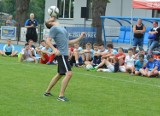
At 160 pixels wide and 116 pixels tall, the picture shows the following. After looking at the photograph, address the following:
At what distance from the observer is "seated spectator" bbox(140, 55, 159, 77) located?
1757 centimetres

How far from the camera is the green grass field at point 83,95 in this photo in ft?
33.1

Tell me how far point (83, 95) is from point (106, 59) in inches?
298

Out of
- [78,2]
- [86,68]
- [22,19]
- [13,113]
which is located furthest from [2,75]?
[78,2]

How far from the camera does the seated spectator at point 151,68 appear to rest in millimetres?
17567

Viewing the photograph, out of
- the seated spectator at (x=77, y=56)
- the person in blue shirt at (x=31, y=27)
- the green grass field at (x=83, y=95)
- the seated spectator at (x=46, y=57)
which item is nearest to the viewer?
the green grass field at (x=83, y=95)

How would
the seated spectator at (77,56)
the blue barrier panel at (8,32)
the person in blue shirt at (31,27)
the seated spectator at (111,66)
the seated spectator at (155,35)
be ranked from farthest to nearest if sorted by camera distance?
1. the blue barrier panel at (8,32)
2. the person in blue shirt at (31,27)
3. the seated spectator at (77,56)
4. the seated spectator at (155,35)
5. the seated spectator at (111,66)

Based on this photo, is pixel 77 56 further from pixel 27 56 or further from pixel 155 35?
pixel 155 35

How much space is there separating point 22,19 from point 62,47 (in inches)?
1001

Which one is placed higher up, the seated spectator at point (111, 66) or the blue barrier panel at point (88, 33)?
the blue barrier panel at point (88, 33)

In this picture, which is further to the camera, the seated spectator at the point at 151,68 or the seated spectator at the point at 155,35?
the seated spectator at the point at 155,35

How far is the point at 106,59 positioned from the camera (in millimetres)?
19797

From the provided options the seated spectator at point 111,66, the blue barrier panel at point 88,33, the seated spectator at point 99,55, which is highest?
the blue barrier panel at point 88,33

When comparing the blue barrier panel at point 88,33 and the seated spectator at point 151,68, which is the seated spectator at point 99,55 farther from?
the blue barrier panel at point 88,33

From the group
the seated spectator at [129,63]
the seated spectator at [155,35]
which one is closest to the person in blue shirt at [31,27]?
the seated spectator at [155,35]
